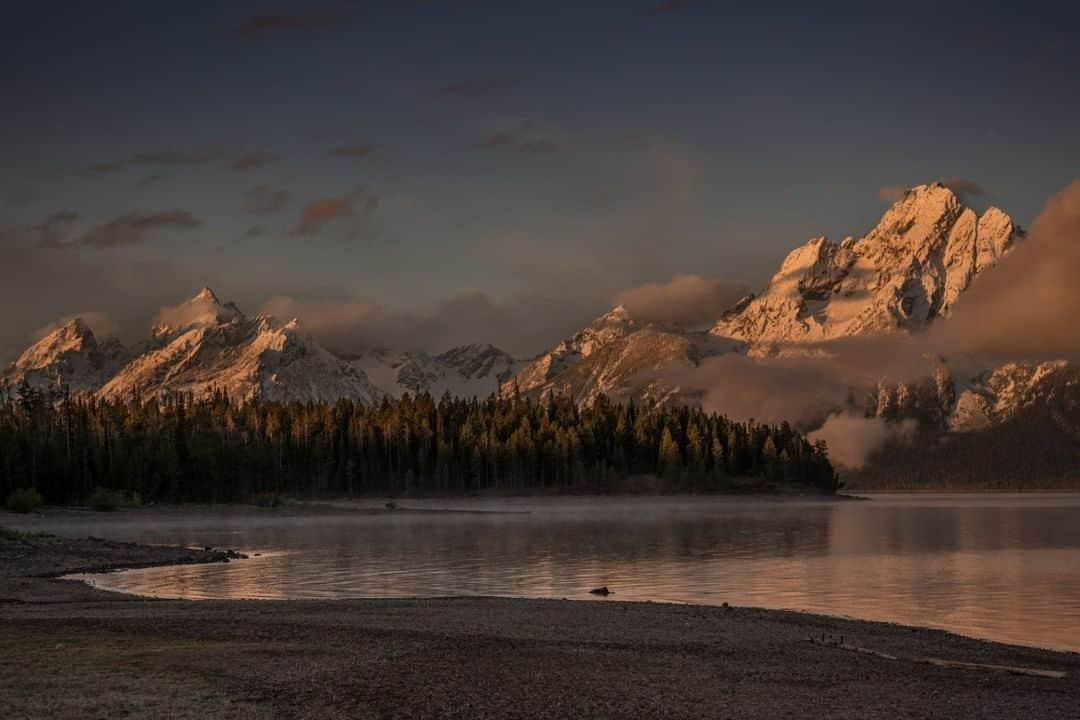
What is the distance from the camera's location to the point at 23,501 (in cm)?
12344

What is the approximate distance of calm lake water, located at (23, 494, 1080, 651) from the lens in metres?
51.2

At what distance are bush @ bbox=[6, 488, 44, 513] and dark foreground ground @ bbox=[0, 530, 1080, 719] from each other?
85123 mm

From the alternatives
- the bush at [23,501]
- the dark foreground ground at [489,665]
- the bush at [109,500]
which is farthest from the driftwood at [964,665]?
the bush at [109,500]

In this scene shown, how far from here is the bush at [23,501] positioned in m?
123

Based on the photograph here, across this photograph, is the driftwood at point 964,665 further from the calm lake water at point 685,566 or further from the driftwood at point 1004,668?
the calm lake water at point 685,566

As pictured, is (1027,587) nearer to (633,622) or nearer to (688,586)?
(688,586)

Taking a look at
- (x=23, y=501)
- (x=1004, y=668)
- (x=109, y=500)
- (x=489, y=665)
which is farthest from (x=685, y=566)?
(x=109, y=500)

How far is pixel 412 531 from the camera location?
379 feet

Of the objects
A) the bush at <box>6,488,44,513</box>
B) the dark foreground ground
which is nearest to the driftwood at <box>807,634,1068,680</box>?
the dark foreground ground

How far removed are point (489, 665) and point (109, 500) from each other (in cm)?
12004

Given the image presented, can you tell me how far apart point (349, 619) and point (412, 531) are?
76.1 metres

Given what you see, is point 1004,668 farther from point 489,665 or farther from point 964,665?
point 489,665

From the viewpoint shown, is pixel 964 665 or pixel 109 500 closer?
pixel 964 665

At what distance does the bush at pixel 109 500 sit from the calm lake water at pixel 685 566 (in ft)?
35.3
